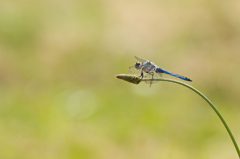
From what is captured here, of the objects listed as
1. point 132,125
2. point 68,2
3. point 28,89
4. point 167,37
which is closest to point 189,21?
point 167,37

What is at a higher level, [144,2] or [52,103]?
[144,2]

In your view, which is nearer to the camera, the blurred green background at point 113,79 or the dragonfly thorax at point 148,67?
the dragonfly thorax at point 148,67

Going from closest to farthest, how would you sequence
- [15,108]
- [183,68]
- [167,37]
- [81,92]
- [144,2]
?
[15,108]
[81,92]
[183,68]
[167,37]
[144,2]

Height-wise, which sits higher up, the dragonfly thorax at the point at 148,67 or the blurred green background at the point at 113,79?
the blurred green background at the point at 113,79

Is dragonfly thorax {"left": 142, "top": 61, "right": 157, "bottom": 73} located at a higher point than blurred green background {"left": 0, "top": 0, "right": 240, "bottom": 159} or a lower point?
lower

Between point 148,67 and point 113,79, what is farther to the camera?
point 113,79

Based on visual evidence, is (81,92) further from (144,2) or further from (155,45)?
(144,2)

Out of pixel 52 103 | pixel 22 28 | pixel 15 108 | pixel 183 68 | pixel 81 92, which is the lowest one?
pixel 15 108

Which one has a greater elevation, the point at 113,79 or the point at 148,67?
the point at 113,79
